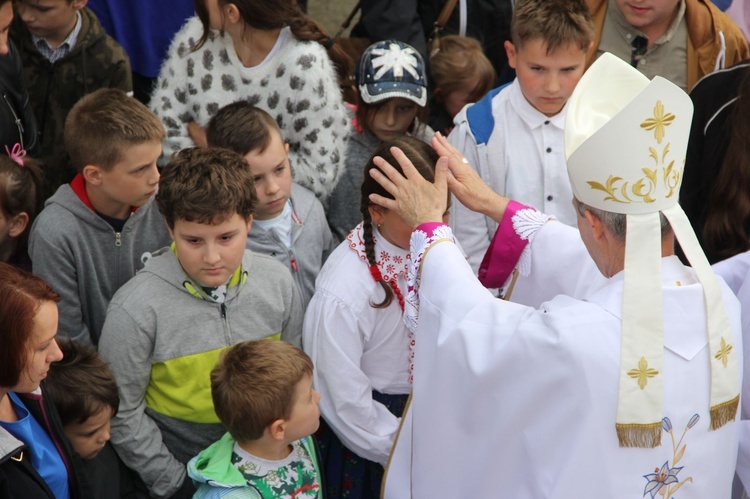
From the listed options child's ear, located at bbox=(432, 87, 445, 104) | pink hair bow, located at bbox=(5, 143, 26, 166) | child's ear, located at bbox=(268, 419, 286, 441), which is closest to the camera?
child's ear, located at bbox=(268, 419, 286, 441)

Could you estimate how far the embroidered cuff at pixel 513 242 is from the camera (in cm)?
351

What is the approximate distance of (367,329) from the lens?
3.52 m

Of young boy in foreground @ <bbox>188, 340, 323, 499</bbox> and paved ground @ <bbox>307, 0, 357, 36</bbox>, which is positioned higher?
paved ground @ <bbox>307, 0, 357, 36</bbox>

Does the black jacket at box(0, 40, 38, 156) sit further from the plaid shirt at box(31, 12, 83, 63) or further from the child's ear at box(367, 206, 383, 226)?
the child's ear at box(367, 206, 383, 226)

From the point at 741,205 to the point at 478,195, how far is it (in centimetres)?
131

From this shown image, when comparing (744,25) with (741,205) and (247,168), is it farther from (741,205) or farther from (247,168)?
(247,168)

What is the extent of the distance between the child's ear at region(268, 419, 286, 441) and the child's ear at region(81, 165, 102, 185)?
1172 millimetres

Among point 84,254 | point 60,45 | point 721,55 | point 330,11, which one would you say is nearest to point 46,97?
point 60,45

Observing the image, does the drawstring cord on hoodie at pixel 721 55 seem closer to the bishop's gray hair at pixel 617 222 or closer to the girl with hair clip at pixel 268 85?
the girl with hair clip at pixel 268 85

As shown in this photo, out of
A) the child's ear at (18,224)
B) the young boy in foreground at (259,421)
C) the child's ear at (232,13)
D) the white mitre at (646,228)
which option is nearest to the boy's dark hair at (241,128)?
the child's ear at (232,13)

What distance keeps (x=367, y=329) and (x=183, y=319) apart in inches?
26.5

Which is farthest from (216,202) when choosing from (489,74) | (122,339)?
(489,74)

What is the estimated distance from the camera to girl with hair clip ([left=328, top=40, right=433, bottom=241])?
4.37 meters

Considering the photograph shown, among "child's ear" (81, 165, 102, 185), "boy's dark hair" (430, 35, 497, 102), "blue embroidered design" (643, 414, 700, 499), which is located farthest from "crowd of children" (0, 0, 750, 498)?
"blue embroidered design" (643, 414, 700, 499)
